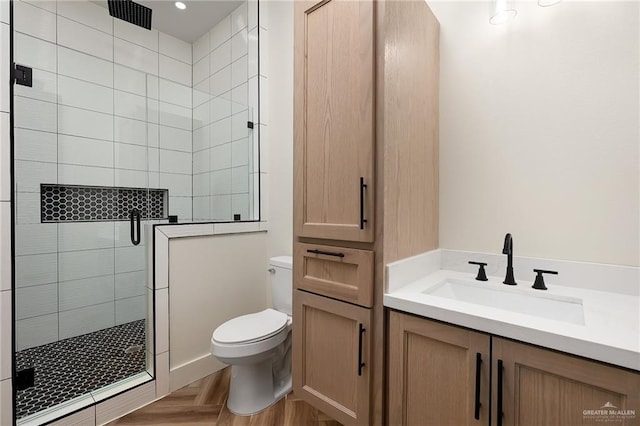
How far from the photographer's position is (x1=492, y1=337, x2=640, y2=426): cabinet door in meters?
0.71

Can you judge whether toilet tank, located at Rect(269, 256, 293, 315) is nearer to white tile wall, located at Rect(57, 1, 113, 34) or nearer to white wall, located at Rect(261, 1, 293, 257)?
white wall, located at Rect(261, 1, 293, 257)

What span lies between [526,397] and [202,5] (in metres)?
3.19

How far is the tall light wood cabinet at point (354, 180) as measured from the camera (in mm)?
1113

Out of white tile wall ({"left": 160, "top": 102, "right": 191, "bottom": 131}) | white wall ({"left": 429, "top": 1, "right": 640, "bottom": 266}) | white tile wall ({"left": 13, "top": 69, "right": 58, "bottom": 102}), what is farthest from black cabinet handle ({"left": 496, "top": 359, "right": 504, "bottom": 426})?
white tile wall ({"left": 160, "top": 102, "right": 191, "bottom": 131})

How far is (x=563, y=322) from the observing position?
0.91 metres

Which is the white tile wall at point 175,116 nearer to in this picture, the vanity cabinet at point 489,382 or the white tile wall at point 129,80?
the white tile wall at point 129,80

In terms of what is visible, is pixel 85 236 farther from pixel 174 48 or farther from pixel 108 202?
pixel 174 48

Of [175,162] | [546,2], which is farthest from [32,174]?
[546,2]

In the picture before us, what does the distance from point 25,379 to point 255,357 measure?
1058 mm

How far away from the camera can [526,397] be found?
2.73ft

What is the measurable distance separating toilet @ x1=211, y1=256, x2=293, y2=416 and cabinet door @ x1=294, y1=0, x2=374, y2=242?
2.22 feet

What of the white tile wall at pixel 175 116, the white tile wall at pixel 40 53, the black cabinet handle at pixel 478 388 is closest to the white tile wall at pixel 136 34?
the white tile wall at pixel 40 53

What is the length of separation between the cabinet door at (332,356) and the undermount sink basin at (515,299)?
1.08 ft

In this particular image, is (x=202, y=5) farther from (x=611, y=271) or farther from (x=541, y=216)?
(x=611, y=271)
